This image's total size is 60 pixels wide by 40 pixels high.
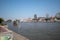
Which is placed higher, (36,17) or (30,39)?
(36,17)

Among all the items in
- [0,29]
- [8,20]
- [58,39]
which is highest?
[8,20]

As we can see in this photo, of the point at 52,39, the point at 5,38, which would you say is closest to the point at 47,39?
the point at 52,39

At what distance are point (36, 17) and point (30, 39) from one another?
42.3 inches

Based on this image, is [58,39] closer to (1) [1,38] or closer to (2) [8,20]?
(2) [8,20]

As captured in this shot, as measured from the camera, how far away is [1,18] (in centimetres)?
441

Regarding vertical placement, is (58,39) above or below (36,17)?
below

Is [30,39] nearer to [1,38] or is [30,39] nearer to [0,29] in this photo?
[0,29]

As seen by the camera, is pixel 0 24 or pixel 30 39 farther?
pixel 30 39

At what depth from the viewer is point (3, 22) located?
4.66 metres

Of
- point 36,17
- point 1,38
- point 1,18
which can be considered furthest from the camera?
point 36,17

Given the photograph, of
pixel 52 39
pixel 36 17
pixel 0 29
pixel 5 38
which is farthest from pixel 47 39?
pixel 5 38

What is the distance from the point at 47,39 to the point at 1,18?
2669 mm

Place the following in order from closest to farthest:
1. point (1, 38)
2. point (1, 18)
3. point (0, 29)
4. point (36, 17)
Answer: point (1, 38) < point (1, 18) < point (0, 29) < point (36, 17)

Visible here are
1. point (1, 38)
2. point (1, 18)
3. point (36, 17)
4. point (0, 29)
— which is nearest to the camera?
point (1, 38)
